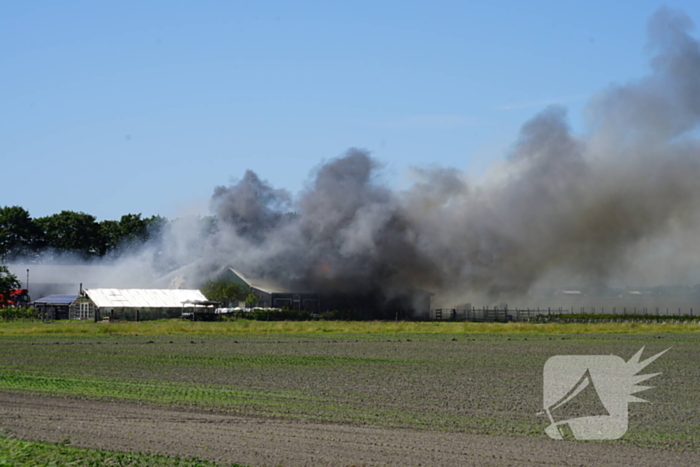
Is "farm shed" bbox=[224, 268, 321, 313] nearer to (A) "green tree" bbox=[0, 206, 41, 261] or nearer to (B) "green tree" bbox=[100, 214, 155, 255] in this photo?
(B) "green tree" bbox=[100, 214, 155, 255]

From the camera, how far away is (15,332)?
6681 centimetres

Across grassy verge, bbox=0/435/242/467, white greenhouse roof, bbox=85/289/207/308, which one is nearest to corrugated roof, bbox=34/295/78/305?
white greenhouse roof, bbox=85/289/207/308

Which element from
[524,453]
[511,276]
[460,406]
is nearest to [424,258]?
[511,276]

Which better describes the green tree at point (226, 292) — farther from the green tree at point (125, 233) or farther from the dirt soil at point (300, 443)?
→ the dirt soil at point (300, 443)

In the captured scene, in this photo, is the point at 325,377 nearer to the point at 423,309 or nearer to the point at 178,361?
the point at 178,361

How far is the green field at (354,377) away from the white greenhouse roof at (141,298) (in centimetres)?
2959

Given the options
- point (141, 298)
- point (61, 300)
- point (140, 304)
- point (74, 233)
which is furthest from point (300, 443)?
point (74, 233)

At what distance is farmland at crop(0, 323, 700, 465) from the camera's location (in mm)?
17438

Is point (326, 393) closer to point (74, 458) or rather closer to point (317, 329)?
point (74, 458)

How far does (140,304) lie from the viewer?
92938mm

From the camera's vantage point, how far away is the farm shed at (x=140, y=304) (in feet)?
298

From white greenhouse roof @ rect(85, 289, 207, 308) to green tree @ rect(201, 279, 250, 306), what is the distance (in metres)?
2.72

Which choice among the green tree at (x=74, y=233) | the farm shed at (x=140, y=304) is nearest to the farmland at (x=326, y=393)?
the farm shed at (x=140, y=304)

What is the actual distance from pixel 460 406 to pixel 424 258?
241 feet
